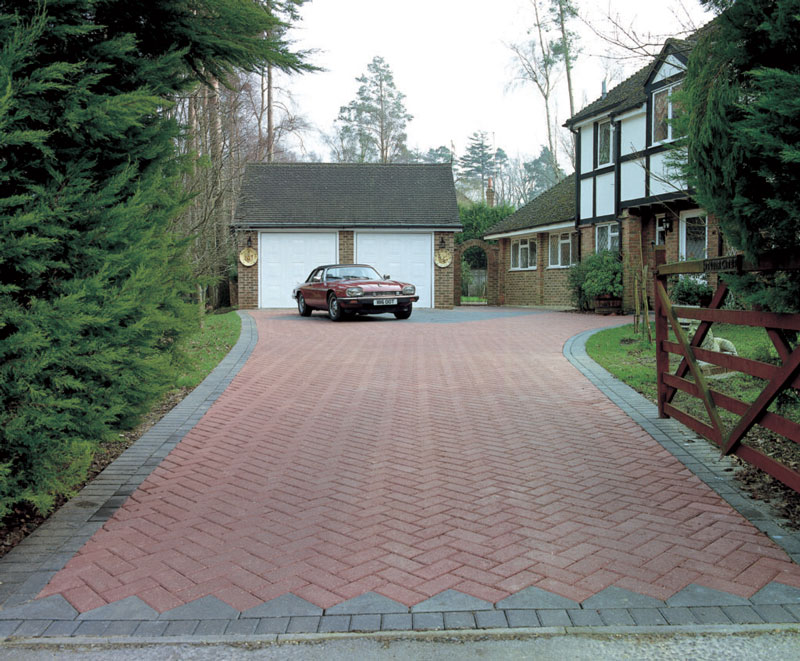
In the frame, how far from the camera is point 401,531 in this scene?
3.95 m

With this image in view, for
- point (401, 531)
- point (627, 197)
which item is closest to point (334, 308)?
point (627, 197)

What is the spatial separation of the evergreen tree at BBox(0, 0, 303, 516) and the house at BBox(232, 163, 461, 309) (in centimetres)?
1975

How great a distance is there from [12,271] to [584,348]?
967cm

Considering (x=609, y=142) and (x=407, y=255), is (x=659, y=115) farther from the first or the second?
(x=407, y=255)

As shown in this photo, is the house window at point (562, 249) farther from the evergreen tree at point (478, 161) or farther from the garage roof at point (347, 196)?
the evergreen tree at point (478, 161)

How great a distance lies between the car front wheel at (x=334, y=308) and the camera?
710 inches

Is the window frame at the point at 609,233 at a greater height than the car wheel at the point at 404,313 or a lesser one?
greater

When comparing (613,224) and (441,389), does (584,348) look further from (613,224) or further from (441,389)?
(613,224)

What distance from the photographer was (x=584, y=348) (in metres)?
11.8

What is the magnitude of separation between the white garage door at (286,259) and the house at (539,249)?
7.79m

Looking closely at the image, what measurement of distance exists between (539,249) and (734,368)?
2255 cm

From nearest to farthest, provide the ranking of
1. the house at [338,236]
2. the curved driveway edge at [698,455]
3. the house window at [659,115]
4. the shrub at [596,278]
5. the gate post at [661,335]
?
the curved driveway edge at [698,455] < the gate post at [661,335] < the house window at [659,115] < the shrub at [596,278] < the house at [338,236]

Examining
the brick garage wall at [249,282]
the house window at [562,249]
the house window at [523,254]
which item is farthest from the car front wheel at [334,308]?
the house window at [523,254]

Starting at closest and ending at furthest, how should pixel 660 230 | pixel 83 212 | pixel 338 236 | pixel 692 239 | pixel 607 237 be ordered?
pixel 83 212
pixel 692 239
pixel 660 230
pixel 607 237
pixel 338 236
